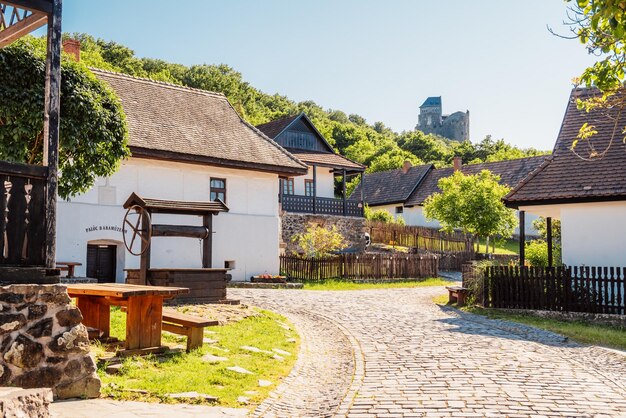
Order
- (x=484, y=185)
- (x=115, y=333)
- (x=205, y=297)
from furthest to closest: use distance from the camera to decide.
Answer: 1. (x=484, y=185)
2. (x=205, y=297)
3. (x=115, y=333)

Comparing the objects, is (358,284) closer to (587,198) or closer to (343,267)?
(343,267)

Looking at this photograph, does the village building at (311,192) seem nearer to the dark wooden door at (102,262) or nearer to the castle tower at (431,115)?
the dark wooden door at (102,262)

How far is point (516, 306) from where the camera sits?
16797 millimetres

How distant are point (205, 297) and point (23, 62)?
6234 millimetres

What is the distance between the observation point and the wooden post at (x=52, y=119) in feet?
22.8

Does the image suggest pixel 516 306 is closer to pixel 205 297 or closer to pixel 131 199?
pixel 205 297

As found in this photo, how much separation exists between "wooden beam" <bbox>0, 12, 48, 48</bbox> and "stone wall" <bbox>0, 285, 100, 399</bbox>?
288 cm

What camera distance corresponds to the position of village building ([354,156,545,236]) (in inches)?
1994

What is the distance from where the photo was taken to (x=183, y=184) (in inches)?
937

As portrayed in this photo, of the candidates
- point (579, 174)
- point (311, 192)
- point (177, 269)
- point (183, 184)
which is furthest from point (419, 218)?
point (177, 269)

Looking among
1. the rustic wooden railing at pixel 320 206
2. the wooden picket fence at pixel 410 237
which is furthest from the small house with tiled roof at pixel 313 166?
the wooden picket fence at pixel 410 237

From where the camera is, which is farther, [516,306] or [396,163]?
[396,163]

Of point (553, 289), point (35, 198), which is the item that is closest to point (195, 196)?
point (553, 289)

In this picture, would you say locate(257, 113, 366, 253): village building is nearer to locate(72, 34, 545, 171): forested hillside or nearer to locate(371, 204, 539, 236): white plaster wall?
locate(371, 204, 539, 236): white plaster wall
